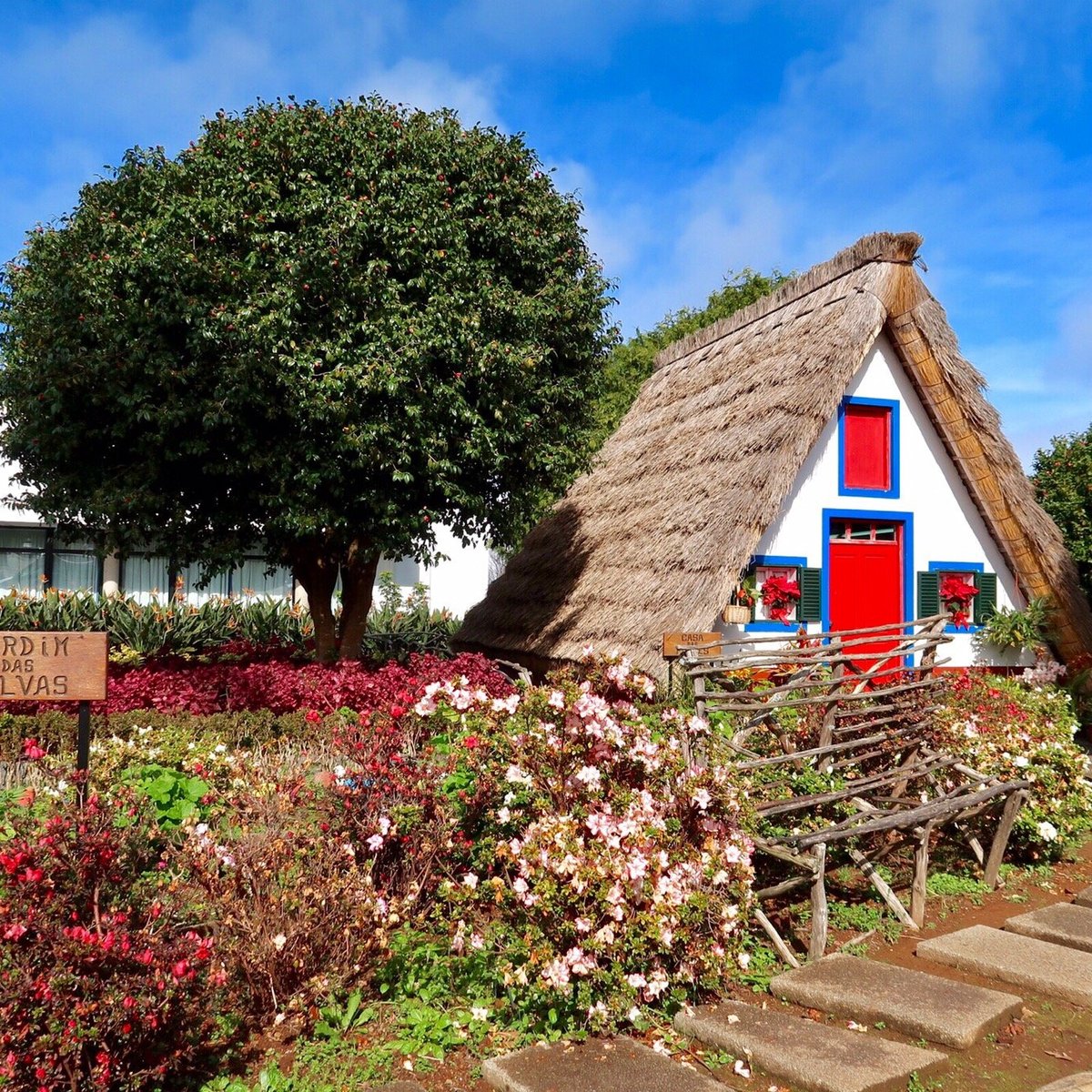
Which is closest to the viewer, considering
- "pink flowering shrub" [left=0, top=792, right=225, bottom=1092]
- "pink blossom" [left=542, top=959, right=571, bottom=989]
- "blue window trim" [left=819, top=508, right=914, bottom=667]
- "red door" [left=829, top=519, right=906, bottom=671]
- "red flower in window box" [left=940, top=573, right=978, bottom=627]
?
"pink flowering shrub" [left=0, top=792, right=225, bottom=1092]

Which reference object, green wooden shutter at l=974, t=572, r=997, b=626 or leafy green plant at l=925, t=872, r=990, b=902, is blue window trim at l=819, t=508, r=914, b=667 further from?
leafy green plant at l=925, t=872, r=990, b=902

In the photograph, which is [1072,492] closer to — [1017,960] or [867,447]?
[867,447]

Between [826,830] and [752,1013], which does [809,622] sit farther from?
[752,1013]

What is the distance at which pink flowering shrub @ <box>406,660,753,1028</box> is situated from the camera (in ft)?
13.3

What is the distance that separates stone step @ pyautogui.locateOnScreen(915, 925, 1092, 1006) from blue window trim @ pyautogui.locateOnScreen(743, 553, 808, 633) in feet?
16.6

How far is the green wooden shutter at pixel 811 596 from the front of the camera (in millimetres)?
10445

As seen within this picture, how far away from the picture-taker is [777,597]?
404 inches

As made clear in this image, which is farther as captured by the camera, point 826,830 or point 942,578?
point 942,578

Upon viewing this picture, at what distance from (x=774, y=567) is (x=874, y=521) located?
5.23ft

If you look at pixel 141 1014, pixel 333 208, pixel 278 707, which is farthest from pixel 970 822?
pixel 333 208

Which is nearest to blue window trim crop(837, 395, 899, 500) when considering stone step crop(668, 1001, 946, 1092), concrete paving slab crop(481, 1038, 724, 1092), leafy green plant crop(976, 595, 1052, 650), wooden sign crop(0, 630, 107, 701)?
leafy green plant crop(976, 595, 1052, 650)

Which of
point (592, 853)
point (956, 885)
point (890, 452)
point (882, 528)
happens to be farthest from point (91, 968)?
point (890, 452)

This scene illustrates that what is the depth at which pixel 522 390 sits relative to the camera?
10594 mm

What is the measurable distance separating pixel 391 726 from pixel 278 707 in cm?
418
